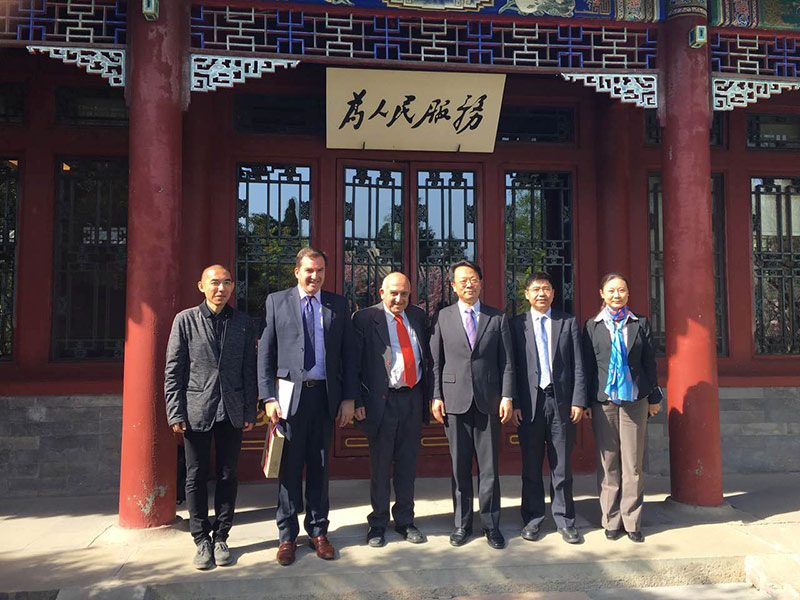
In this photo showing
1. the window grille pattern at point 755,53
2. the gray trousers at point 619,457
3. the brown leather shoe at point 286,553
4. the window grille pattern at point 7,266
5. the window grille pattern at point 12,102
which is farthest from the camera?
the window grille pattern at point 12,102

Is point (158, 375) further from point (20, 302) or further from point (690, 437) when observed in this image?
point (690, 437)

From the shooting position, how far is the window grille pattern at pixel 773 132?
250 inches

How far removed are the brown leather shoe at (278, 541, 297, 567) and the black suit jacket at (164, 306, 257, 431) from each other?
29.8 inches

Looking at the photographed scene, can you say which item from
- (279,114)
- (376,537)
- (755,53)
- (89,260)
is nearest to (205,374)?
(376,537)

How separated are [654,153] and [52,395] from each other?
5.89 metres

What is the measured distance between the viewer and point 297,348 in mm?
3834

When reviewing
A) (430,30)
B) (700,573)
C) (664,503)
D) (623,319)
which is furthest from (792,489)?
(430,30)

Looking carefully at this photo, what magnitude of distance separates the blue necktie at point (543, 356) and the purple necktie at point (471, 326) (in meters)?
0.44

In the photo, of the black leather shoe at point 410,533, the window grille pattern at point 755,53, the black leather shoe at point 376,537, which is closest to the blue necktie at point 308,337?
the black leather shoe at point 376,537

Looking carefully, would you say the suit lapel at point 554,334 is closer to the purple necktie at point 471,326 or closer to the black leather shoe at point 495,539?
the purple necktie at point 471,326

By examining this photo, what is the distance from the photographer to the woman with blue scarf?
4.12m

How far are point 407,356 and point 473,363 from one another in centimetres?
42

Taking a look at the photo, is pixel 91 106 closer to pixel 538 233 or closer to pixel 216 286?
pixel 216 286

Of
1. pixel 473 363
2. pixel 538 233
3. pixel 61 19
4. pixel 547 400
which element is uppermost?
pixel 61 19
